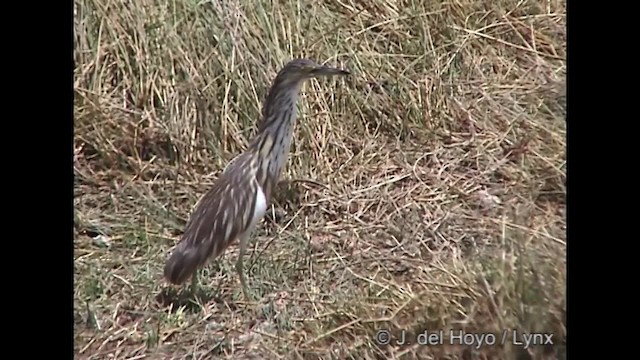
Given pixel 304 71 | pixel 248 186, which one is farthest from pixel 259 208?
pixel 304 71

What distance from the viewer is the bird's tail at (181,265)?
2391mm

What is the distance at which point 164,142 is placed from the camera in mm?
2439

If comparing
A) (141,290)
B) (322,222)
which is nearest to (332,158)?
(322,222)

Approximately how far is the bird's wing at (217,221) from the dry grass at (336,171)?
0.10 ft

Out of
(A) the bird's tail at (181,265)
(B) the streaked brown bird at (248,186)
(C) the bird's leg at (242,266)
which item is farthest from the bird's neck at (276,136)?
(A) the bird's tail at (181,265)

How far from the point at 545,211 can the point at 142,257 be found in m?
0.88

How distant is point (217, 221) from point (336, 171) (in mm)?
283

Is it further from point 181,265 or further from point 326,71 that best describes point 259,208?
point 326,71

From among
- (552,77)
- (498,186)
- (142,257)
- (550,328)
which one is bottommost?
(550,328)

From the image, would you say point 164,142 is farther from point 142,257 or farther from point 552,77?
point 552,77

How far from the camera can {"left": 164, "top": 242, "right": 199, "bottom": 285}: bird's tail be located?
2391mm

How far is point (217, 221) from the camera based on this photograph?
2.41m

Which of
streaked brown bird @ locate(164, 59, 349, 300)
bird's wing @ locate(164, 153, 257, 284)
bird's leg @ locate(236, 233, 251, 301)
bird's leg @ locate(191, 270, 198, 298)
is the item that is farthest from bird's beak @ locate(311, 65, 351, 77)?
bird's leg @ locate(191, 270, 198, 298)

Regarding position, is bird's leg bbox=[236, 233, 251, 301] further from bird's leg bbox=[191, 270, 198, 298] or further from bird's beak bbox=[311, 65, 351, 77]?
bird's beak bbox=[311, 65, 351, 77]
